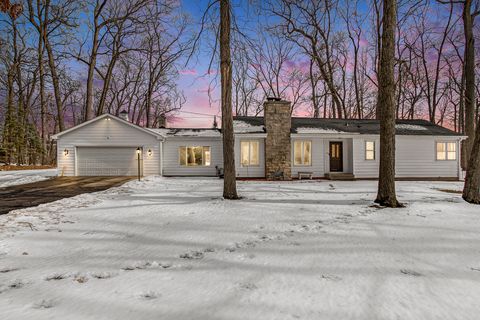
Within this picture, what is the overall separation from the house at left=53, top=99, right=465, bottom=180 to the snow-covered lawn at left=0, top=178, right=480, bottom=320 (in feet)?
31.1

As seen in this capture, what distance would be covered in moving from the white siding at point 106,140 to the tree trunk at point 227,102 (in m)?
9.23

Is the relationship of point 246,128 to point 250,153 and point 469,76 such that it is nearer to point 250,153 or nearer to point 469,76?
point 250,153

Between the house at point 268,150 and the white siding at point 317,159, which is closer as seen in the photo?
the house at point 268,150

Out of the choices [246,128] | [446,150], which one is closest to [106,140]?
[246,128]

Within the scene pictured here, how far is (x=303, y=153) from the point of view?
50.1 ft

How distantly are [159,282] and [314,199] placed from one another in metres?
5.98

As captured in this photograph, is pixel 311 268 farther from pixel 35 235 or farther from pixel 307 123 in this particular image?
pixel 307 123

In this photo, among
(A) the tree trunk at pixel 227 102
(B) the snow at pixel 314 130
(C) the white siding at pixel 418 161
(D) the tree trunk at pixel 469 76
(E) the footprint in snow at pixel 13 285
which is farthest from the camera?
(C) the white siding at pixel 418 161

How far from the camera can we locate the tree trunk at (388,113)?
6695mm

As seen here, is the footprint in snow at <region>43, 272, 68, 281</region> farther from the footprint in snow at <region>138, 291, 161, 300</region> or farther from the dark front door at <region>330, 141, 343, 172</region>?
the dark front door at <region>330, 141, 343, 172</region>

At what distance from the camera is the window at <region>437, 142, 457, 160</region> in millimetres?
15625

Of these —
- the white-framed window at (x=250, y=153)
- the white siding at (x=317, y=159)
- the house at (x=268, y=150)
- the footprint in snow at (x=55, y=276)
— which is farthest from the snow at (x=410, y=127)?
the footprint in snow at (x=55, y=276)

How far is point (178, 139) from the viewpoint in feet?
53.6

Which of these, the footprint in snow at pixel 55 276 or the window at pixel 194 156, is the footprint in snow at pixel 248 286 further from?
the window at pixel 194 156
